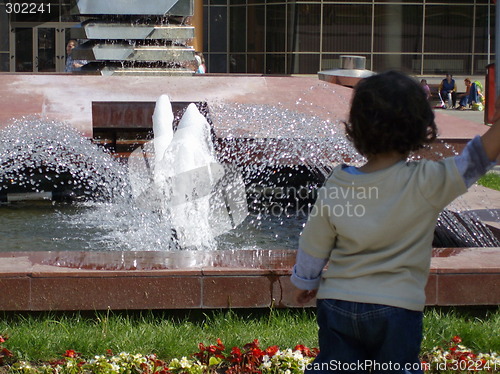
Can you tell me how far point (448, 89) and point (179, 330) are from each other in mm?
22458

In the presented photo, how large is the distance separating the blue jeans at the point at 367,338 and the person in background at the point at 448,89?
23.5 m

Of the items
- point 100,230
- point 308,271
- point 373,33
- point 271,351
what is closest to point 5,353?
point 271,351

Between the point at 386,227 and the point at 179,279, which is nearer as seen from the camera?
the point at 386,227

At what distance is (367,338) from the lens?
7.06 ft

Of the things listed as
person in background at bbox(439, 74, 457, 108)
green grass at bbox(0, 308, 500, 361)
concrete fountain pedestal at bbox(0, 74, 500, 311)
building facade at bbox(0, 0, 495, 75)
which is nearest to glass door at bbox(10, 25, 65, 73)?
building facade at bbox(0, 0, 495, 75)

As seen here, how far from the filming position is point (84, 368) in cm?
315

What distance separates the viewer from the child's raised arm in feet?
6.95

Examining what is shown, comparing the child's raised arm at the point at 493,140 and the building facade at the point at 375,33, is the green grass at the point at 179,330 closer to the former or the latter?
the child's raised arm at the point at 493,140

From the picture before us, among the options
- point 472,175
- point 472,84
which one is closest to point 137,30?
point 472,175

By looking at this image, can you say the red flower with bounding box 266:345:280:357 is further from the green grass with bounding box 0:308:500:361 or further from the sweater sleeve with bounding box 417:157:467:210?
the sweater sleeve with bounding box 417:157:467:210

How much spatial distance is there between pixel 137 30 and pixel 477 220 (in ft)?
17.5

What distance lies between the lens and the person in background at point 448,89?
24812 mm

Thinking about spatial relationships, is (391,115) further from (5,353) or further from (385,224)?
(5,353)

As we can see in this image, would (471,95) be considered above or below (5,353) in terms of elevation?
above
